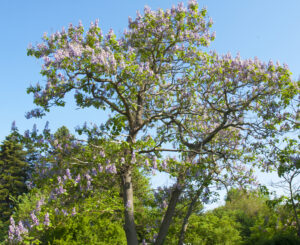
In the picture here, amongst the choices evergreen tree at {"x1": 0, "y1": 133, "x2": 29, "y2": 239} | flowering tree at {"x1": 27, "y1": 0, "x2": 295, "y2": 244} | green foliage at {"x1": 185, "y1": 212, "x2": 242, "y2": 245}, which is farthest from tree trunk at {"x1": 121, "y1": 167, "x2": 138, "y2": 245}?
evergreen tree at {"x1": 0, "y1": 133, "x2": 29, "y2": 239}

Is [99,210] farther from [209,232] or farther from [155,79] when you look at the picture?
[209,232]

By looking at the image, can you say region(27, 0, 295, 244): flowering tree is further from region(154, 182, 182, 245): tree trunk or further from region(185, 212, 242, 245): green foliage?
region(185, 212, 242, 245): green foliage

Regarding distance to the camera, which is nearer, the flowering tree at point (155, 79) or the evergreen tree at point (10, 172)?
the flowering tree at point (155, 79)

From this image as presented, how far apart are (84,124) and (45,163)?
5.47 feet

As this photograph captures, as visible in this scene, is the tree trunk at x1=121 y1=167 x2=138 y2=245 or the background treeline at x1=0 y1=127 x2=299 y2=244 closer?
the background treeline at x1=0 y1=127 x2=299 y2=244

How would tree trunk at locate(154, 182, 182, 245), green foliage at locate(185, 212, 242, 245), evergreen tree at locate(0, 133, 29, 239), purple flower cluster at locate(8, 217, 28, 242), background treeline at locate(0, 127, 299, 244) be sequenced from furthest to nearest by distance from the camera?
evergreen tree at locate(0, 133, 29, 239), green foliage at locate(185, 212, 242, 245), tree trunk at locate(154, 182, 182, 245), background treeline at locate(0, 127, 299, 244), purple flower cluster at locate(8, 217, 28, 242)

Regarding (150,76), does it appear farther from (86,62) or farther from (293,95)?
(293,95)

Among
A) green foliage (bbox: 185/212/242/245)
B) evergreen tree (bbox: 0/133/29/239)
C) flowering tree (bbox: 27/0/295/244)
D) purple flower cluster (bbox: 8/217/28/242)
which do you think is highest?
evergreen tree (bbox: 0/133/29/239)

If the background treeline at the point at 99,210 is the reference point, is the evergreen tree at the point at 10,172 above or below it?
above

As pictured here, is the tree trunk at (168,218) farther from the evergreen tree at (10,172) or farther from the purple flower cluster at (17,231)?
the evergreen tree at (10,172)

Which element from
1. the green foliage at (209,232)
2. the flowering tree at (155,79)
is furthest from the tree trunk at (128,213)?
the green foliage at (209,232)

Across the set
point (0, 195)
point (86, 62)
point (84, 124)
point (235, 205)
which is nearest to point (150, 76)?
point (86, 62)

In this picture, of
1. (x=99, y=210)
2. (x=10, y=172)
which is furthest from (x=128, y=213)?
(x=10, y=172)

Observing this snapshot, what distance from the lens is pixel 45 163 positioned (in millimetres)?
9078
